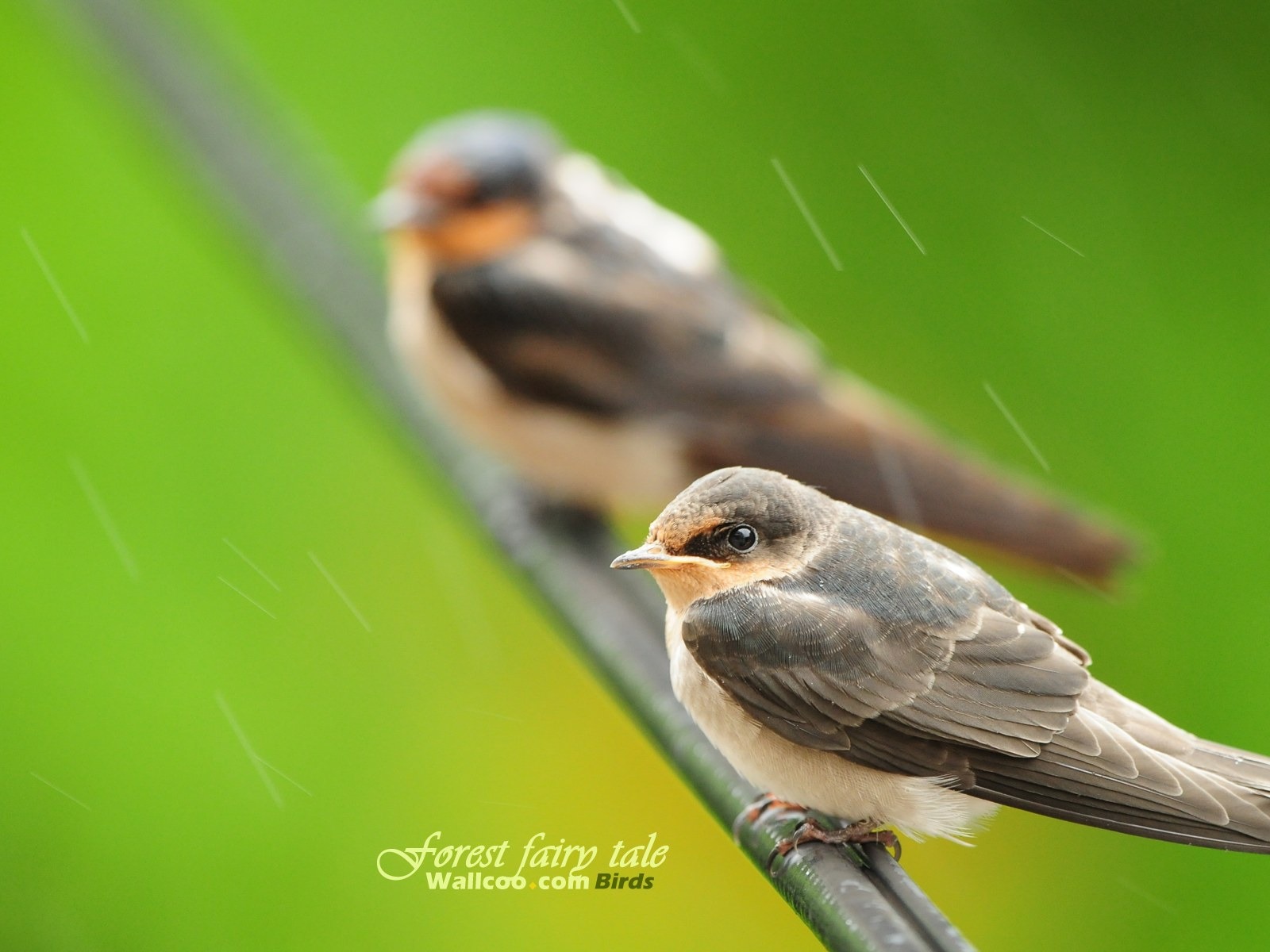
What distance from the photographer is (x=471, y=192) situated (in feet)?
10.3

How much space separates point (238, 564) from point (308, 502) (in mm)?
319

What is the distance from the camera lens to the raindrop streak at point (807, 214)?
4395 millimetres

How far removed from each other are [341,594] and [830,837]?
2832 mm

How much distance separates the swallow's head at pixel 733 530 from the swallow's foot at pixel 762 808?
278mm

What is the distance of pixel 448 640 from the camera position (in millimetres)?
3852

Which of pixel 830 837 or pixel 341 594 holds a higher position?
pixel 830 837

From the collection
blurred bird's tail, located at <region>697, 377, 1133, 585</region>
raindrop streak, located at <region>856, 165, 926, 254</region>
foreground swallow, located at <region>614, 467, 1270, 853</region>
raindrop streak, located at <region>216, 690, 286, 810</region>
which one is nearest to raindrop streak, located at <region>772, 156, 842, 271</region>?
raindrop streak, located at <region>856, 165, 926, 254</region>

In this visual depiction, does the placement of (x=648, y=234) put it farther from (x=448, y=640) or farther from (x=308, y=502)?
(x=308, y=502)

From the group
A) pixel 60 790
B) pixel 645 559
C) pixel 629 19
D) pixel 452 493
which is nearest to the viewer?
pixel 645 559

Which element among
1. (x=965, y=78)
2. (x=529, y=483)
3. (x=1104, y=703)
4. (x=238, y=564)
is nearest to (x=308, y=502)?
(x=238, y=564)

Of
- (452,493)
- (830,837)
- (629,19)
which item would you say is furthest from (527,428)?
(629,19)

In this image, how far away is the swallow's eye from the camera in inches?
44.5

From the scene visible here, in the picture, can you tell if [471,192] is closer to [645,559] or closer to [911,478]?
[911,478]

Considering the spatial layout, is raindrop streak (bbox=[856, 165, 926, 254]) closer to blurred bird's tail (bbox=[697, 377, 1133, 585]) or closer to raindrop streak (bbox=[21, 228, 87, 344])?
blurred bird's tail (bbox=[697, 377, 1133, 585])
